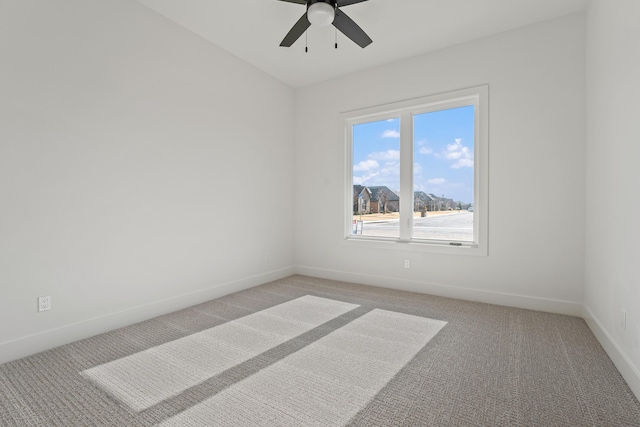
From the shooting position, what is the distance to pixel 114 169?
108 inches

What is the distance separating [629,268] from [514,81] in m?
2.17

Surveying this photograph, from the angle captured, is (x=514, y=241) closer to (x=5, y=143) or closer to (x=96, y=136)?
(x=96, y=136)

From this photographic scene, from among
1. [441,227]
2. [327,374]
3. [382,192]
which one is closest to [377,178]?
[382,192]

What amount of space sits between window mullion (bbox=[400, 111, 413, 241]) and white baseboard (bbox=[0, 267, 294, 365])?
84.9 inches

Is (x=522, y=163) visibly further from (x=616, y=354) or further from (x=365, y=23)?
(x=365, y=23)

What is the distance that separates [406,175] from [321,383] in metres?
2.83

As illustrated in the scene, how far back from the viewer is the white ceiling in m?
2.92

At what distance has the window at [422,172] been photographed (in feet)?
11.8

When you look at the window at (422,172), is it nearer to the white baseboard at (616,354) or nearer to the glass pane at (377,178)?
the glass pane at (377,178)

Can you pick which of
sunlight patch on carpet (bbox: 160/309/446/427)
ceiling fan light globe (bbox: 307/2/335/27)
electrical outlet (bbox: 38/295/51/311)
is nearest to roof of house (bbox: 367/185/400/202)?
sunlight patch on carpet (bbox: 160/309/446/427)

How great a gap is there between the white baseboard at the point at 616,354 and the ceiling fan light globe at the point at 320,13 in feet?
9.59

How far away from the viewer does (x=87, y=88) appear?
8.45 feet

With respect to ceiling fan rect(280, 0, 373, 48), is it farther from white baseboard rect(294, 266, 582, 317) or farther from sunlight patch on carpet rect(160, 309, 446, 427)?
white baseboard rect(294, 266, 582, 317)

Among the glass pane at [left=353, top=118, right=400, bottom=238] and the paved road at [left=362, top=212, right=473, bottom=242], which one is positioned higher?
the glass pane at [left=353, top=118, right=400, bottom=238]
